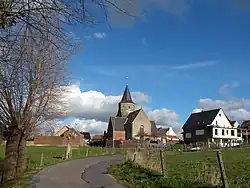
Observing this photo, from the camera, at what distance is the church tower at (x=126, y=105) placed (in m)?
116

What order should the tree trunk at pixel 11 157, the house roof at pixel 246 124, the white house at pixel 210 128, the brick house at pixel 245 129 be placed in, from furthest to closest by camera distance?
the house roof at pixel 246 124 → the brick house at pixel 245 129 → the white house at pixel 210 128 → the tree trunk at pixel 11 157

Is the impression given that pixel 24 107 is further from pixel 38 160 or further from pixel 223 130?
pixel 223 130

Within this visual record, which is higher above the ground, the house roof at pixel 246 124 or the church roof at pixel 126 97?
the church roof at pixel 126 97

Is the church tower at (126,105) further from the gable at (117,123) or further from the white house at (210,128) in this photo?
the white house at (210,128)

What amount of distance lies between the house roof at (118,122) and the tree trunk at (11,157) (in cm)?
8179

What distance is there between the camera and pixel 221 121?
9350 centimetres

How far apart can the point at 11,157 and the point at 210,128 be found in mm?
72870

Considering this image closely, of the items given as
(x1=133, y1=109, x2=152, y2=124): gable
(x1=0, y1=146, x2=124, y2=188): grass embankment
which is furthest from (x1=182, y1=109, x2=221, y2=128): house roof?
(x1=0, y1=146, x2=124, y2=188): grass embankment

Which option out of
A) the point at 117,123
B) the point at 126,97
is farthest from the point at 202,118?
the point at 126,97

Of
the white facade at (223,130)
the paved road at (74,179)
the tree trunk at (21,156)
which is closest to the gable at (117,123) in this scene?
the white facade at (223,130)

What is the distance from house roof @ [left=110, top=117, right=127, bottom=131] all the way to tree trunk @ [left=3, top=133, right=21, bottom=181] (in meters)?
81.8

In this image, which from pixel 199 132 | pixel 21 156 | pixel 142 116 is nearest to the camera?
pixel 21 156

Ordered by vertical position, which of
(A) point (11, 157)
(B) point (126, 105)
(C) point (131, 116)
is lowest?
(A) point (11, 157)

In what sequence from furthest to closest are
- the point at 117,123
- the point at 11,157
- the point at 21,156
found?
the point at 117,123
the point at 21,156
the point at 11,157
